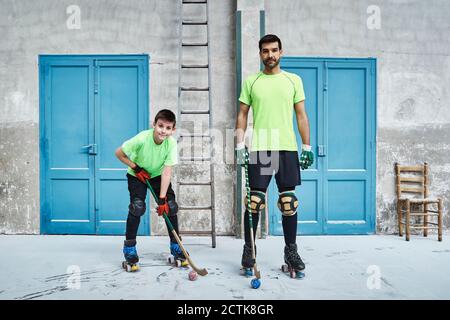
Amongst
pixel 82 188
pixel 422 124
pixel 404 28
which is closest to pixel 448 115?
pixel 422 124

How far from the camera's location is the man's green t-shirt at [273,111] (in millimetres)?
2873

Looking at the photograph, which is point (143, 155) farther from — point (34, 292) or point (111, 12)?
point (111, 12)

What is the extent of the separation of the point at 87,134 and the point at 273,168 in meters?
2.66

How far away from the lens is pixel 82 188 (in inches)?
181

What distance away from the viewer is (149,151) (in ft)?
9.85

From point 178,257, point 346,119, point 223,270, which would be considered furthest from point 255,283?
point 346,119

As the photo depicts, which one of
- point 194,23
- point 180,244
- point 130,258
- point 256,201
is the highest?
point 194,23

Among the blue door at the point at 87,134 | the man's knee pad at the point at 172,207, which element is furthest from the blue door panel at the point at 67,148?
the man's knee pad at the point at 172,207

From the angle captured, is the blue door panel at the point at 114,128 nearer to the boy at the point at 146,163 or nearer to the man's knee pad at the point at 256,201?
the boy at the point at 146,163

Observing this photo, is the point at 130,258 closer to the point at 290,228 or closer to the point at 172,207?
the point at 172,207

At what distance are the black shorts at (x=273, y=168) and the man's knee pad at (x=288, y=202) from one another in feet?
0.21

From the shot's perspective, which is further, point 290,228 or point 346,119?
point 346,119

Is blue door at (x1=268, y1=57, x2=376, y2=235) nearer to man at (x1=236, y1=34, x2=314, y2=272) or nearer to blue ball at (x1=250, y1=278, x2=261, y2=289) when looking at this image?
man at (x1=236, y1=34, x2=314, y2=272)
